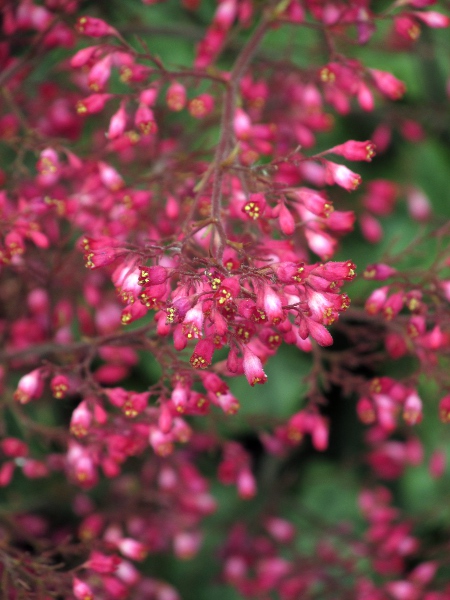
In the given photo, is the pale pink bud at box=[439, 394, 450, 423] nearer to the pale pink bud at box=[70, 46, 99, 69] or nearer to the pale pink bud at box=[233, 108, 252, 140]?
the pale pink bud at box=[233, 108, 252, 140]

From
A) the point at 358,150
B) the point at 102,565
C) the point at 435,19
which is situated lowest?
the point at 102,565

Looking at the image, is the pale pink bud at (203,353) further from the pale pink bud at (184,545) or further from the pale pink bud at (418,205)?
the pale pink bud at (418,205)

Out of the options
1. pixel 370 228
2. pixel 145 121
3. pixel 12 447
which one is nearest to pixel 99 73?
pixel 145 121

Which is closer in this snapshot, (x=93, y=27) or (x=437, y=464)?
(x=93, y=27)

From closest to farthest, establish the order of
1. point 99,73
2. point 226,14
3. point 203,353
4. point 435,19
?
point 203,353, point 99,73, point 435,19, point 226,14

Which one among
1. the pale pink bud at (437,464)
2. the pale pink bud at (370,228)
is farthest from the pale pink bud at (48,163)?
the pale pink bud at (437,464)

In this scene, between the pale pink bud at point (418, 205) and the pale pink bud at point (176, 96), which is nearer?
the pale pink bud at point (176, 96)

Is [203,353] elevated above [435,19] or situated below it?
below

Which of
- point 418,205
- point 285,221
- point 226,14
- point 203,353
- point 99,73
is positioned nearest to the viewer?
point 203,353

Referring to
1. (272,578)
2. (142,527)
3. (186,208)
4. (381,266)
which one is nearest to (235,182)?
(186,208)

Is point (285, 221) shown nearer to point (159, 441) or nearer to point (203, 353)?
point (203, 353)

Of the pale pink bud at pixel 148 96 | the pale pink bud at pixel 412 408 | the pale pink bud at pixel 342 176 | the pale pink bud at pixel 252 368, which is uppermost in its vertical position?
the pale pink bud at pixel 342 176
